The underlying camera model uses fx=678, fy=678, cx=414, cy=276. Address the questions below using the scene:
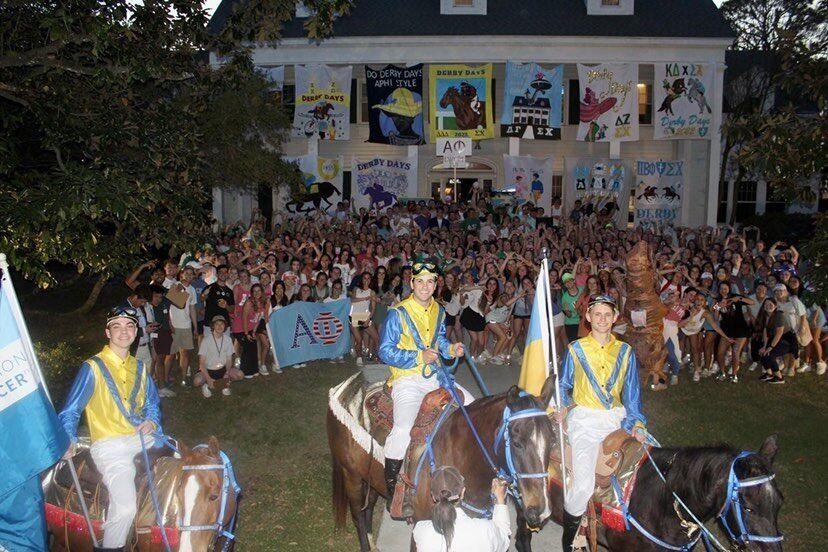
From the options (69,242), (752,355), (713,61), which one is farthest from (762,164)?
(713,61)

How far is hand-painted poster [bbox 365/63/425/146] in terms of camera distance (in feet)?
78.1

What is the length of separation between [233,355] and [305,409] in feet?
7.29

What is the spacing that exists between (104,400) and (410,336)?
8.80 feet

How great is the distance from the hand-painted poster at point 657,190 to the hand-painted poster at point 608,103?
1.49 metres

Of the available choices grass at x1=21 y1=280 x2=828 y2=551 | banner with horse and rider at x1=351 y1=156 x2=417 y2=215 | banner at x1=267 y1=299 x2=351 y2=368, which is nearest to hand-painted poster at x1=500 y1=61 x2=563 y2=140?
banner with horse and rider at x1=351 y1=156 x2=417 y2=215

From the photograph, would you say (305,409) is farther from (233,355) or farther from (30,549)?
(30,549)

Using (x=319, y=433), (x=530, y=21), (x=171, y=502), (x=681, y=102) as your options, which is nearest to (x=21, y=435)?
(x=171, y=502)

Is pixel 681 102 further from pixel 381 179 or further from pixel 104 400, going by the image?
pixel 104 400

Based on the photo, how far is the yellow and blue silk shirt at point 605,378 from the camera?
5.87 metres

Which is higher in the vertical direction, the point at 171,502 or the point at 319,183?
the point at 319,183

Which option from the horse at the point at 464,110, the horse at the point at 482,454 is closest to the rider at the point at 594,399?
the horse at the point at 482,454

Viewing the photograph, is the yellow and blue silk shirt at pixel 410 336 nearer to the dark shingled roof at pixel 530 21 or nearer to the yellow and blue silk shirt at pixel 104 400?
the yellow and blue silk shirt at pixel 104 400

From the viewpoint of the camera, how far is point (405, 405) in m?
6.25

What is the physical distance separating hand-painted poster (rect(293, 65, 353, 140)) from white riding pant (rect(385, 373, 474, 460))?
1875 cm
